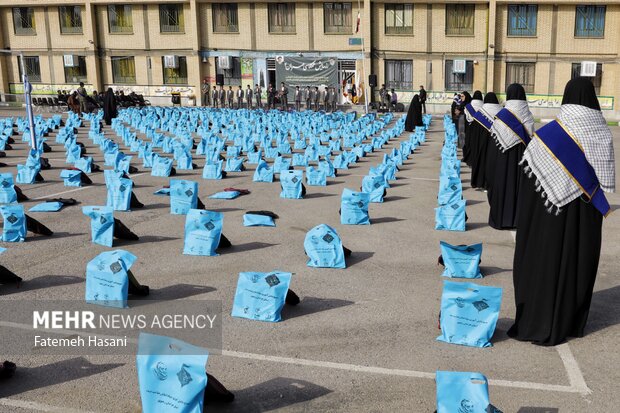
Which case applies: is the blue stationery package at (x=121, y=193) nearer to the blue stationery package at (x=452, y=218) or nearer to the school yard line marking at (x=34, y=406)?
the blue stationery package at (x=452, y=218)

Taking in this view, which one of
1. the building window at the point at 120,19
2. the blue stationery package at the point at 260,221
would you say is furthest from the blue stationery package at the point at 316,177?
the building window at the point at 120,19

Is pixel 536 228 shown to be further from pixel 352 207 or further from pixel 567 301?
pixel 352 207

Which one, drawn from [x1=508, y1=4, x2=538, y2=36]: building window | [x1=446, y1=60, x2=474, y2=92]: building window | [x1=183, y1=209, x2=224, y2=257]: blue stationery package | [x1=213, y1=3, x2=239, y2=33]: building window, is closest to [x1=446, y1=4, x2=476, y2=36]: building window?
[x1=446, y1=60, x2=474, y2=92]: building window

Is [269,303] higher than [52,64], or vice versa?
[52,64]

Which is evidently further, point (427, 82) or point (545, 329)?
point (427, 82)

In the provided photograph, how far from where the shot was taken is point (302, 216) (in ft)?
35.1

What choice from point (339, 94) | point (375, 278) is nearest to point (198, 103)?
point (339, 94)

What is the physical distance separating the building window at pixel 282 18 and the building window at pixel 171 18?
20.9 feet

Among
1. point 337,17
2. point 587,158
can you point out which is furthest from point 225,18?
point 587,158

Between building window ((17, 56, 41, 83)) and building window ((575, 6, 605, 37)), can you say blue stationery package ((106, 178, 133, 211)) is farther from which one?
building window ((17, 56, 41, 83))

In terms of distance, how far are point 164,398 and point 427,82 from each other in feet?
135

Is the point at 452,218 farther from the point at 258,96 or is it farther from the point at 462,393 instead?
the point at 258,96

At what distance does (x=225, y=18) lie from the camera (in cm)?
4475

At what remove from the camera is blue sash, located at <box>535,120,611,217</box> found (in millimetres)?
5414
